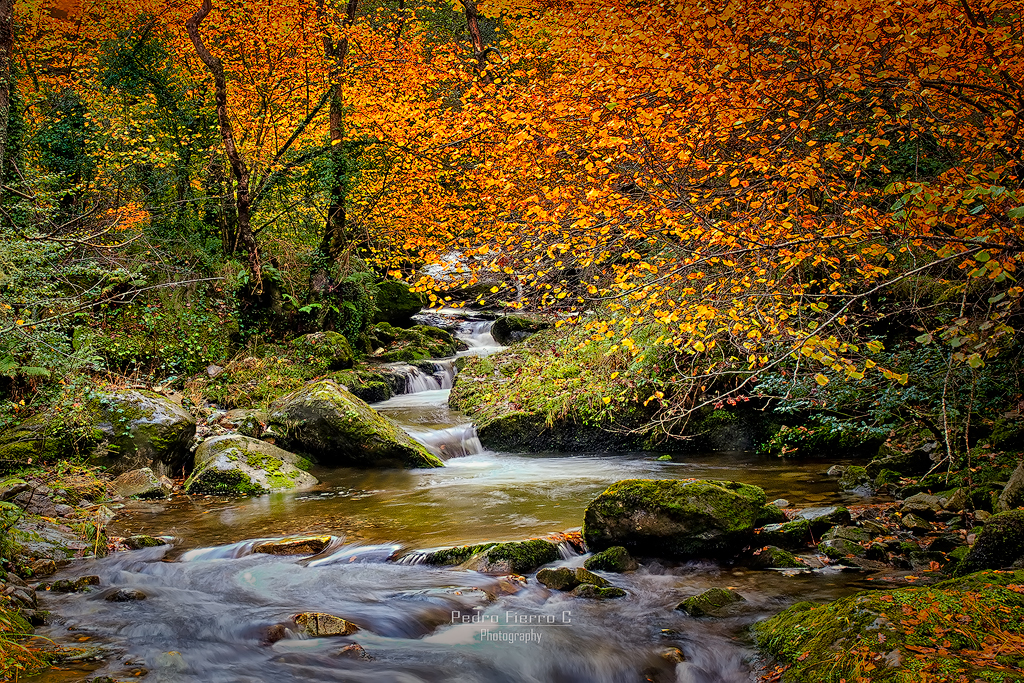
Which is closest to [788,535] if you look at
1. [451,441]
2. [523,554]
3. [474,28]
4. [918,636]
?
[523,554]

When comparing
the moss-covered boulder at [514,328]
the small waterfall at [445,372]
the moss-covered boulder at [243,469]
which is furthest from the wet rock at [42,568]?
the moss-covered boulder at [514,328]

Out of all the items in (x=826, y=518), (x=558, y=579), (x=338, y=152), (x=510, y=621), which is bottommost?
(x=510, y=621)

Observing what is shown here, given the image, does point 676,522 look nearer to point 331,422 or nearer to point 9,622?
point 9,622

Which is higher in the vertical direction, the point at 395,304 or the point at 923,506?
the point at 395,304

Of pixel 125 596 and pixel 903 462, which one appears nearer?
pixel 125 596

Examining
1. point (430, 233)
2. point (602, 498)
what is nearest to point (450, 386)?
point (430, 233)

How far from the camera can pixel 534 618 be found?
4938 millimetres

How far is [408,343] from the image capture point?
741 inches

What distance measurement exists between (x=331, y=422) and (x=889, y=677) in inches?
339

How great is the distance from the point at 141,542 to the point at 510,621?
4.16 metres

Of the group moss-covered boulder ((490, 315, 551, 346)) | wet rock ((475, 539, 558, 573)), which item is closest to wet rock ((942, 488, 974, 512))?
wet rock ((475, 539, 558, 573))

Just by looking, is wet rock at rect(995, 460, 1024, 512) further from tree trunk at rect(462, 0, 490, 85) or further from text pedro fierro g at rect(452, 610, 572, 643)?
tree trunk at rect(462, 0, 490, 85)

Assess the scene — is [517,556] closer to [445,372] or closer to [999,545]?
[999,545]

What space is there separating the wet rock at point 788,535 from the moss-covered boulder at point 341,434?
5720mm
